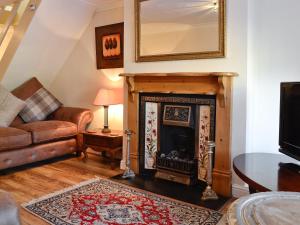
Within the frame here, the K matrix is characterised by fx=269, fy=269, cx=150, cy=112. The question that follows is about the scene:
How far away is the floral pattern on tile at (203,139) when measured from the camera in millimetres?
2850

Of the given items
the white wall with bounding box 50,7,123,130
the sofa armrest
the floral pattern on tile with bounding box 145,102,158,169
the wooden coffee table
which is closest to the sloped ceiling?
the white wall with bounding box 50,7,123,130

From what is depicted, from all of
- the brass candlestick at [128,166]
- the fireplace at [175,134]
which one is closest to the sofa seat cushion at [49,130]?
the brass candlestick at [128,166]

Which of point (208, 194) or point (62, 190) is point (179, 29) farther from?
point (62, 190)

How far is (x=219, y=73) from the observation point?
2.53m

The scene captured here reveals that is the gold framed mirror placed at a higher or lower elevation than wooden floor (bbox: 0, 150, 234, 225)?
higher

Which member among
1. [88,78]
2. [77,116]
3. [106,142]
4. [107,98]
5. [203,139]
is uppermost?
[88,78]

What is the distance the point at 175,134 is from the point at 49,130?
174cm

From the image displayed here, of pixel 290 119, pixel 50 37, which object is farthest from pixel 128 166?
pixel 50 37

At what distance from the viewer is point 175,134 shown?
10.6 feet

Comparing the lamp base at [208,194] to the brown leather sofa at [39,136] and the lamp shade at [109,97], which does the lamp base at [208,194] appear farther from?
the brown leather sofa at [39,136]

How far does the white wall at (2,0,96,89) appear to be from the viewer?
3.80 metres

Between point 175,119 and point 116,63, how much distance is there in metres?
1.45

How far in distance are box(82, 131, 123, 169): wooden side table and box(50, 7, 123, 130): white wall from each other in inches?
18.4

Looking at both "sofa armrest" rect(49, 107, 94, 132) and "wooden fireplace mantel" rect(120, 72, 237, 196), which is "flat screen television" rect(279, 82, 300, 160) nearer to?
"wooden fireplace mantel" rect(120, 72, 237, 196)
